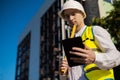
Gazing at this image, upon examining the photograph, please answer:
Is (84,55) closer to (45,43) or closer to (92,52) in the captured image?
(92,52)

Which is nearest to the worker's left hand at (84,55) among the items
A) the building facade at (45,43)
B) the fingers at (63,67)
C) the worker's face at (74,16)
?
the fingers at (63,67)

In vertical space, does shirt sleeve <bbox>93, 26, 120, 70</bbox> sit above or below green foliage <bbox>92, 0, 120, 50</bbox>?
below

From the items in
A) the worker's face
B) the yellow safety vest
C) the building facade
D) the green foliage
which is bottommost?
the yellow safety vest

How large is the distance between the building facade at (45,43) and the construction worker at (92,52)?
2375 centimetres

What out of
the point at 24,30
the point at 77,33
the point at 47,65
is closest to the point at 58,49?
the point at 47,65

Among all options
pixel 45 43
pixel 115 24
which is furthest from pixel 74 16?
pixel 45 43

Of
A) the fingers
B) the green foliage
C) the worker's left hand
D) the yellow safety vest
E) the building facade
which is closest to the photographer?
the worker's left hand

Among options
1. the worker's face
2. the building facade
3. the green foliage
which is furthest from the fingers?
the building facade

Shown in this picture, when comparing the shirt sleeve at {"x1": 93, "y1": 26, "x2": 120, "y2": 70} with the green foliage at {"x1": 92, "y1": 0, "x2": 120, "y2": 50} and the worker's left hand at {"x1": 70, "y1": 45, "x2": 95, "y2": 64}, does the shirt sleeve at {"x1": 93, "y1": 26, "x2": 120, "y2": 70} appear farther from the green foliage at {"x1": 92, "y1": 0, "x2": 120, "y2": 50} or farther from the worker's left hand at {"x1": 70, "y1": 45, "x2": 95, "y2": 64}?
the green foliage at {"x1": 92, "y1": 0, "x2": 120, "y2": 50}

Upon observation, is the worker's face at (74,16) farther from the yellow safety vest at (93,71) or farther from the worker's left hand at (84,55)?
the worker's left hand at (84,55)

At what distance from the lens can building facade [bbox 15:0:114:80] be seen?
32344 mm

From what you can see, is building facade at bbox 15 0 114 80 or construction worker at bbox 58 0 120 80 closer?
construction worker at bbox 58 0 120 80

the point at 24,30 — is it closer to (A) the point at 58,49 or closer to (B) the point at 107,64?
(A) the point at 58,49

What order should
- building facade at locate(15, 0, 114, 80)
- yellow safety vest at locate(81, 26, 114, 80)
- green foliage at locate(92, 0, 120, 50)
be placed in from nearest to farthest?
yellow safety vest at locate(81, 26, 114, 80)
green foliage at locate(92, 0, 120, 50)
building facade at locate(15, 0, 114, 80)
